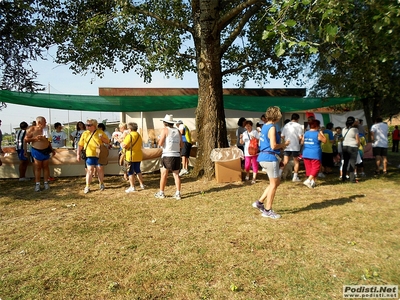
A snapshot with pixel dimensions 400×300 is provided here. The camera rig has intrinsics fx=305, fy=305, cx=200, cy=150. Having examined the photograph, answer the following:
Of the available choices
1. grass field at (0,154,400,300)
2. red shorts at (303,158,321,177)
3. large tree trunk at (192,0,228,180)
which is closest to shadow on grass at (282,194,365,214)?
grass field at (0,154,400,300)

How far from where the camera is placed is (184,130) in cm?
880

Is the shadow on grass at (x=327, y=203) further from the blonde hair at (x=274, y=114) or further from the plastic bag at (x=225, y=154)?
the plastic bag at (x=225, y=154)

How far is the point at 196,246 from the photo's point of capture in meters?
3.77

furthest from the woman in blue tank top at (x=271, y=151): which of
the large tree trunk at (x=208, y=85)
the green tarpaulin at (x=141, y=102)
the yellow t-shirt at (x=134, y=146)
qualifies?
the green tarpaulin at (x=141, y=102)

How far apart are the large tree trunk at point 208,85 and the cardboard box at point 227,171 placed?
0.36 meters

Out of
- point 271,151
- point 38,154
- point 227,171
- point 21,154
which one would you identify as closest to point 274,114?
point 271,151

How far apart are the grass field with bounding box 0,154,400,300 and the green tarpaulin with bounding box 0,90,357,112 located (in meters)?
3.03

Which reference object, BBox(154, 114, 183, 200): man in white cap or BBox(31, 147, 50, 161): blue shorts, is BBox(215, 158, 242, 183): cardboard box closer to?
BBox(154, 114, 183, 200): man in white cap

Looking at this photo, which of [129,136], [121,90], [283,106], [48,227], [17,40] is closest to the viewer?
[48,227]

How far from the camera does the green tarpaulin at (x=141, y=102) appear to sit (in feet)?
26.8

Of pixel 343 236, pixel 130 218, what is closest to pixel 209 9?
pixel 130 218

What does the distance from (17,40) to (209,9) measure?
18.6 feet

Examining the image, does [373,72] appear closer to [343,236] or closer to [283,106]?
[283,106]

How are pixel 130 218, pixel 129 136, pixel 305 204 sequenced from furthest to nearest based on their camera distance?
pixel 129 136 → pixel 305 204 → pixel 130 218
